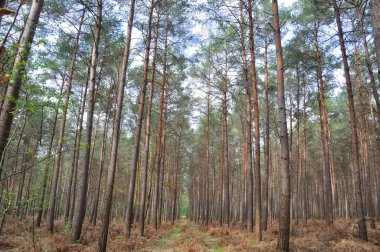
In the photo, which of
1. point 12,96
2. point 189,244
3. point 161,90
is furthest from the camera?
point 161,90

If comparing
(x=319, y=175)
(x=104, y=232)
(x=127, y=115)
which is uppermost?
(x=127, y=115)

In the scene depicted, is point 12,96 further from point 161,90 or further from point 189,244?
point 161,90

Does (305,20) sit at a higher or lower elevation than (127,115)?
higher

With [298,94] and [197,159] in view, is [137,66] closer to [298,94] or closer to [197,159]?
[298,94]


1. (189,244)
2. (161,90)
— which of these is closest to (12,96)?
(189,244)

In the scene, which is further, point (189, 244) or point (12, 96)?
point (189, 244)

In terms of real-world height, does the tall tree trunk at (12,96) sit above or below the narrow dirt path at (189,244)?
above

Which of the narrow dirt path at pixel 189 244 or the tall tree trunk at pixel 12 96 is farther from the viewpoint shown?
the narrow dirt path at pixel 189 244

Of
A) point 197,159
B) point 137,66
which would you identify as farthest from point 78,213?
point 197,159

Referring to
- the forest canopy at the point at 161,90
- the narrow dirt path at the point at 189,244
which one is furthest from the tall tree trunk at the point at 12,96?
the narrow dirt path at the point at 189,244

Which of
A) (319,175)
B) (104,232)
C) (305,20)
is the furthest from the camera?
(319,175)

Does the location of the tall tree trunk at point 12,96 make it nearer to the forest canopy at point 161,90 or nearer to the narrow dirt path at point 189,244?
the forest canopy at point 161,90

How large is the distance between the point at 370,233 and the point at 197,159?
25.0 metres

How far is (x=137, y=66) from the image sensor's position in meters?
17.0
